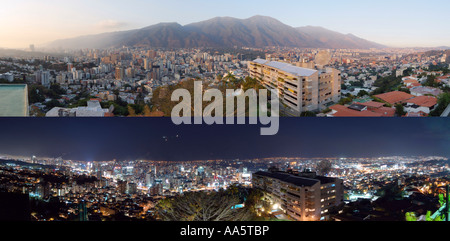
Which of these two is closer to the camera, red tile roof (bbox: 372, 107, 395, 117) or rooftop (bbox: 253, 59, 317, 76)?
red tile roof (bbox: 372, 107, 395, 117)

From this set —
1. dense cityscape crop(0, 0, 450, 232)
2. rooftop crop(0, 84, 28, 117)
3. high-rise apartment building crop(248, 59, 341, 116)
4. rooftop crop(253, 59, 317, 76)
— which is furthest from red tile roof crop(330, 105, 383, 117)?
rooftop crop(0, 84, 28, 117)

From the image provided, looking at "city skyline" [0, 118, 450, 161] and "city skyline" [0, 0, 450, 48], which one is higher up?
"city skyline" [0, 0, 450, 48]

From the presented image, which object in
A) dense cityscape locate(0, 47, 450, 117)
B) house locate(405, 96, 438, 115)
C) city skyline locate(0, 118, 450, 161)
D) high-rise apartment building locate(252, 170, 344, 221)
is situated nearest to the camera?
high-rise apartment building locate(252, 170, 344, 221)

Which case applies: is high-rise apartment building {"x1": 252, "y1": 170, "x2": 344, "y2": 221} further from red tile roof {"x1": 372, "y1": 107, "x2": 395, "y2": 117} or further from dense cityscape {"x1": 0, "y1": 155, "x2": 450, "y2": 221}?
red tile roof {"x1": 372, "y1": 107, "x2": 395, "y2": 117}

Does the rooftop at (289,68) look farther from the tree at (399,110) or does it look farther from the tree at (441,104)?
the tree at (441,104)

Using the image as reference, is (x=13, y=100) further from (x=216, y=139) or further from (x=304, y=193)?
(x=304, y=193)

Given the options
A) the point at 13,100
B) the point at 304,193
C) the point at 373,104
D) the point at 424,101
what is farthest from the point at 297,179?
the point at 13,100
